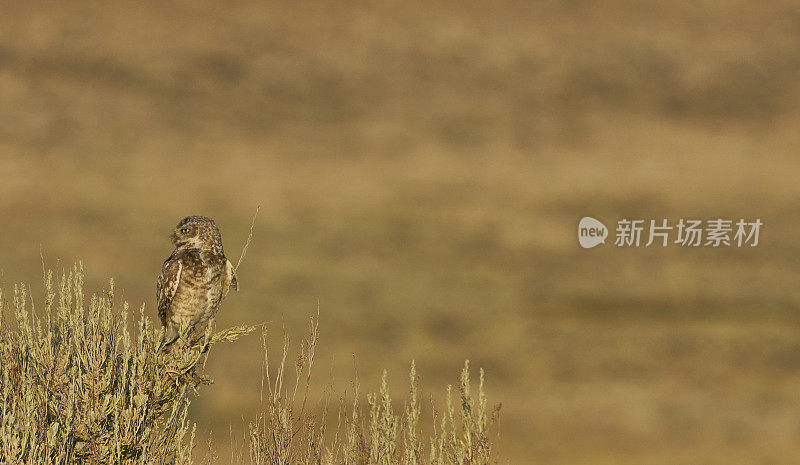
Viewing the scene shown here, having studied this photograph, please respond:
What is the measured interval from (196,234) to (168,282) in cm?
40

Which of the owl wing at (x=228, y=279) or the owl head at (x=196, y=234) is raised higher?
the owl head at (x=196, y=234)

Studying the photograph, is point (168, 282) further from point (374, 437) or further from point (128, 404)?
point (374, 437)

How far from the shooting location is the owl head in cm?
712

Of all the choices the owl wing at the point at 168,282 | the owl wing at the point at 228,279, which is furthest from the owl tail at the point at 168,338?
the owl wing at the point at 228,279

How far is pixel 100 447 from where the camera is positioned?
6.20m

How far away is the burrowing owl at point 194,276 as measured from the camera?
278 inches

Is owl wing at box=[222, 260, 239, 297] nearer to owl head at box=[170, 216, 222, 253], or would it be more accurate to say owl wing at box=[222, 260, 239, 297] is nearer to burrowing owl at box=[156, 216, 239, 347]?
burrowing owl at box=[156, 216, 239, 347]

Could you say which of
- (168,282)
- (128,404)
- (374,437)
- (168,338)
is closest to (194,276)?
(168,282)

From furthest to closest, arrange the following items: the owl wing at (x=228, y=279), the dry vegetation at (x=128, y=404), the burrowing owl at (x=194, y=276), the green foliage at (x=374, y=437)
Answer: the owl wing at (x=228, y=279) → the burrowing owl at (x=194, y=276) → the green foliage at (x=374, y=437) → the dry vegetation at (x=128, y=404)

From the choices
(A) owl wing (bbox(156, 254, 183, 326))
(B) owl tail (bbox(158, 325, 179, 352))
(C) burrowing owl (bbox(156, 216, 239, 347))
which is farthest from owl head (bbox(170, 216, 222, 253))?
(B) owl tail (bbox(158, 325, 179, 352))

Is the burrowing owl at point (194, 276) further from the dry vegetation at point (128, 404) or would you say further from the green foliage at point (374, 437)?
the green foliage at point (374, 437)

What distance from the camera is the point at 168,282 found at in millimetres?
7098

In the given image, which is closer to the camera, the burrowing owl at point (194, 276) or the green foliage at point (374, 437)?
the green foliage at point (374, 437)

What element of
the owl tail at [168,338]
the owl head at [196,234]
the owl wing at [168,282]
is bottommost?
the owl tail at [168,338]
